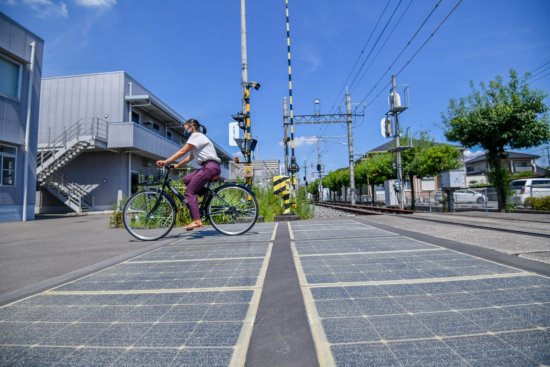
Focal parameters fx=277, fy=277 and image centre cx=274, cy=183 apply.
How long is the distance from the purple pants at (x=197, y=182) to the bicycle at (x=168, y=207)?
21 centimetres

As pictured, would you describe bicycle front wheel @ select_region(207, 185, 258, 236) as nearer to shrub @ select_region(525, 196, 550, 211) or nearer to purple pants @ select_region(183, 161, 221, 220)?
purple pants @ select_region(183, 161, 221, 220)

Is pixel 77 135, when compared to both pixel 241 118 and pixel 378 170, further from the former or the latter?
pixel 378 170

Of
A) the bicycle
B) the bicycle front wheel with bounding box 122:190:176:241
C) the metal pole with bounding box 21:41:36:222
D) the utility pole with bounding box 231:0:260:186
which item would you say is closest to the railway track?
the bicycle

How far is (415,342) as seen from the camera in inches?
47.9

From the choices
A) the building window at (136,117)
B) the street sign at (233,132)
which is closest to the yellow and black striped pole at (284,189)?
the street sign at (233,132)

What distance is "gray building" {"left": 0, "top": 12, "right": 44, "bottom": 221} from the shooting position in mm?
11742

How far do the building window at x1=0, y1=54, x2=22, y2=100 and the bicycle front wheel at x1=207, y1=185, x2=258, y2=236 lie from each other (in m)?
13.3

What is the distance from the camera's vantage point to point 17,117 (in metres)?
12.3

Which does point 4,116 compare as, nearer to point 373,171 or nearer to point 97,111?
point 97,111

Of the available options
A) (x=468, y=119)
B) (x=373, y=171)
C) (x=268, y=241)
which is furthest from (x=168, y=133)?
(x=268, y=241)

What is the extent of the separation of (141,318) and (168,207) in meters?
3.30

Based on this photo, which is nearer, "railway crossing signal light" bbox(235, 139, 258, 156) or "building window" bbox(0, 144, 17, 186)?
"railway crossing signal light" bbox(235, 139, 258, 156)

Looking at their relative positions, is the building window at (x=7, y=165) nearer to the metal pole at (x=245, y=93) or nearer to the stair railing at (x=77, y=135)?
the stair railing at (x=77, y=135)

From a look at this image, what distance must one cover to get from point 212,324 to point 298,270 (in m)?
1.08
